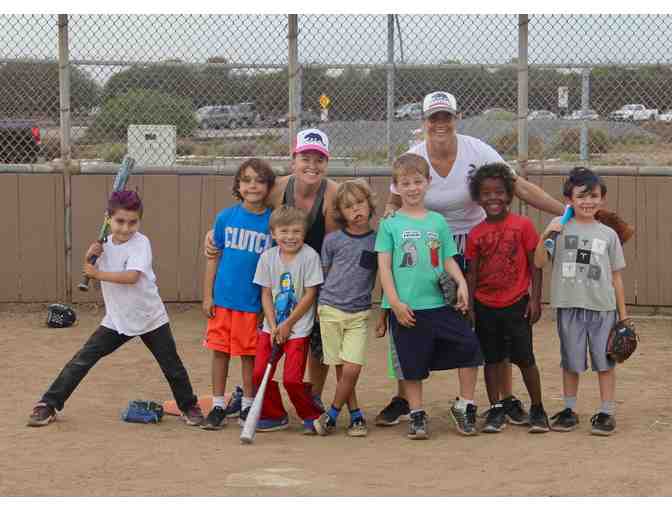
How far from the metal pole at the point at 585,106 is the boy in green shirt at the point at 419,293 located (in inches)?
163

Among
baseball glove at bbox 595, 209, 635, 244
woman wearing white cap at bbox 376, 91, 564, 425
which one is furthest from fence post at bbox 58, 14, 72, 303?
baseball glove at bbox 595, 209, 635, 244

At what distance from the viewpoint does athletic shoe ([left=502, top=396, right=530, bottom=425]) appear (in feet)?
21.2

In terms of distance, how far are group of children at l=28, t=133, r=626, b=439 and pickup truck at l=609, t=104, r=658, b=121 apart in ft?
12.8

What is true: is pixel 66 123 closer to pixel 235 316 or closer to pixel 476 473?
pixel 235 316

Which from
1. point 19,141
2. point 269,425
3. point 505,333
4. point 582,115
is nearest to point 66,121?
point 19,141

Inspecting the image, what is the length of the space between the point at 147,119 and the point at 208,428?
4.44 meters

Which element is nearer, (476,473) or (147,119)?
(476,473)

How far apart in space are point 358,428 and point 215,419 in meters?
0.77

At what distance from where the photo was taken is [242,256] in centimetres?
645

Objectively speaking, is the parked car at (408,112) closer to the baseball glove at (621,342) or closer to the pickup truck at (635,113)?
the pickup truck at (635,113)

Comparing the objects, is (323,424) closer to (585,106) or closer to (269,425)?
(269,425)

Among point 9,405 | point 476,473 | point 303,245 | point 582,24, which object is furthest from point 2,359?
point 582,24

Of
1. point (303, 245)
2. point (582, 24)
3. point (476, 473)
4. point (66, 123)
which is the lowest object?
point (476, 473)

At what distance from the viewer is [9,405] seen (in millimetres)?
6953
